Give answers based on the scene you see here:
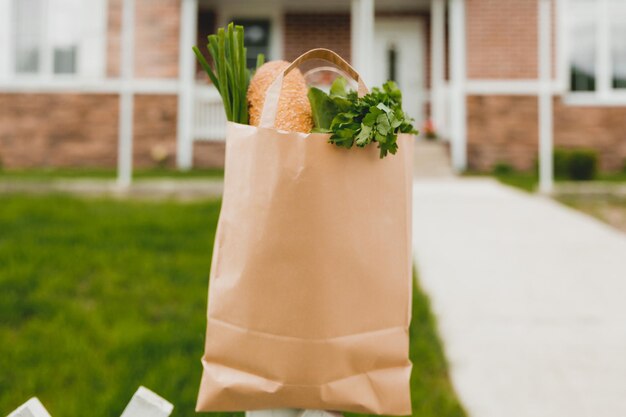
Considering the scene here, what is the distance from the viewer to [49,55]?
9453mm

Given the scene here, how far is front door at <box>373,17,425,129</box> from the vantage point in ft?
35.6

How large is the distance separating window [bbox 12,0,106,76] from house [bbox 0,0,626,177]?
0.02 meters

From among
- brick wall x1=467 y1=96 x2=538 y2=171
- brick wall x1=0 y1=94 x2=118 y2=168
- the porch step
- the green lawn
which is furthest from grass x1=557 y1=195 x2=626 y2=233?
Answer: brick wall x1=0 y1=94 x2=118 y2=168

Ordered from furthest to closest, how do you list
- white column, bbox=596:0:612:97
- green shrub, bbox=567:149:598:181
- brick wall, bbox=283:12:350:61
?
brick wall, bbox=283:12:350:61, white column, bbox=596:0:612:97, green shrub, bbox=567:149:598:181

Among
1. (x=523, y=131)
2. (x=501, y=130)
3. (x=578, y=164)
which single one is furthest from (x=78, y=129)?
(x=578, y=164)

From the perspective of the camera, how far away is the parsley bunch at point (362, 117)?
832mm

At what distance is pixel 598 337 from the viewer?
245 centimetres

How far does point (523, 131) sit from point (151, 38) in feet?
19.9

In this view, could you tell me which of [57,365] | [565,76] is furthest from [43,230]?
[565,76]

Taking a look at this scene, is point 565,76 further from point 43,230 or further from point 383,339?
point 383,339

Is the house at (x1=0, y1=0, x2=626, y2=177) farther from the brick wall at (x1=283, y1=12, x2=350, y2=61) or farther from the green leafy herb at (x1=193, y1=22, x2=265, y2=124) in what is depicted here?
the green leafy herb at (x1=193, y1=22, x2=265, y2=124)

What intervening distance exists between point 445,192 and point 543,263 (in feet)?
8.70

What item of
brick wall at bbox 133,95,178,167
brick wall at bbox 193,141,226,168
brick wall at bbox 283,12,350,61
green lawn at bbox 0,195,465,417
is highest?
brick wall at bbox 283,12,350,61

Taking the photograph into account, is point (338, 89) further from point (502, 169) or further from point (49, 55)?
point (49, 55)
